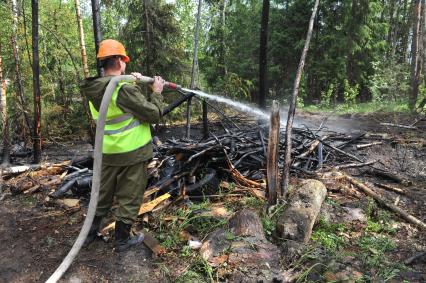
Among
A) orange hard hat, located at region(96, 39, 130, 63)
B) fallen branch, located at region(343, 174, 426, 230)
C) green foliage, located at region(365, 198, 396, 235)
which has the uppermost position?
orange hard hat, located at region(96, 39, 130, 63)

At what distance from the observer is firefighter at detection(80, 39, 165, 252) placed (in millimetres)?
3824

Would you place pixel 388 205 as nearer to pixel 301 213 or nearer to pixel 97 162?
pixel 301 213

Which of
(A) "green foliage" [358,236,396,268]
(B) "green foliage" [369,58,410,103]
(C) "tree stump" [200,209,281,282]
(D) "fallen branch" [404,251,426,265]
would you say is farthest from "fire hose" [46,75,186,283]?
(B) "green foliage" [369,58,410,103]

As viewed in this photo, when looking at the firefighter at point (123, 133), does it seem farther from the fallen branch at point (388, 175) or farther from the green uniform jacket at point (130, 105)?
the fallen branch at point (388, 175)

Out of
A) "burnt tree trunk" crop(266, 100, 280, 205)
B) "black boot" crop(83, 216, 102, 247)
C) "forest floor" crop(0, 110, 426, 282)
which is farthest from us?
"burnt tree trunk" crop(266, 100, 280, 205)

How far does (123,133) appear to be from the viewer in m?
3.89

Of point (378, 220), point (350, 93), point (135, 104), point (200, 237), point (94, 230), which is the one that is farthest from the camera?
point (350, 93)

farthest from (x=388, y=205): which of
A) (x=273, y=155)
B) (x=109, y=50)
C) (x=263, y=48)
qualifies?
(x=263, y=48)

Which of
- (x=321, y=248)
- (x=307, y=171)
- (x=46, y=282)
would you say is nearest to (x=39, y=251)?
(x=46, y=282)

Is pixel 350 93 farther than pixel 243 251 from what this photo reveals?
Yes

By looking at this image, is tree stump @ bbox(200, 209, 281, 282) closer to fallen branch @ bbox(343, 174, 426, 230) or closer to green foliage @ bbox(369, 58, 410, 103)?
fallen branch @ bbox(343, 174, 426, 230)

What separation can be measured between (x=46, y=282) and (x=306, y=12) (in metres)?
23.9

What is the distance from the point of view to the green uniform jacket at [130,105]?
3.78 m

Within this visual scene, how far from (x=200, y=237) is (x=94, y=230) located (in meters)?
1.33
